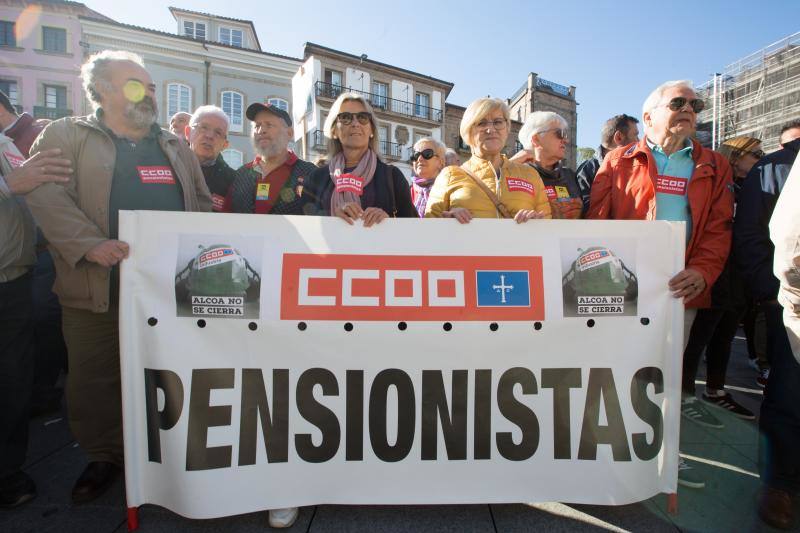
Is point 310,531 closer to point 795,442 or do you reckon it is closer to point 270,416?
point 270,416

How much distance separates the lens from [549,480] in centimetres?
188

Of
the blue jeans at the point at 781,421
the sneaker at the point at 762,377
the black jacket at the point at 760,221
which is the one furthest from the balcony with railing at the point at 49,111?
the sneaker at the point at 762,377

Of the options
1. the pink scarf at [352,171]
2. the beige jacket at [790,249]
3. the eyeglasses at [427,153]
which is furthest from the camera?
the eyeglasses at [427,153]

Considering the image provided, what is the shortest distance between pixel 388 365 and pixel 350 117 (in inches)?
60.0

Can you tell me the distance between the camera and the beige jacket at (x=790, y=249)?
1.61m

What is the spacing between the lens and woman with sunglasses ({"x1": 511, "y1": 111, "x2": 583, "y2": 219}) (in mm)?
2867

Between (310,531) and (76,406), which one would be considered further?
(76,406)

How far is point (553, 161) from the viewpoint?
3.04 meters

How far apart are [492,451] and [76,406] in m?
2.15

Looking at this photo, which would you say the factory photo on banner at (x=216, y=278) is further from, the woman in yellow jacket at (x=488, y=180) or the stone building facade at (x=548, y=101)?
the stone building facade at (x=548, y=101)

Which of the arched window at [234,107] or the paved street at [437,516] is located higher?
the arched window at [234,107]

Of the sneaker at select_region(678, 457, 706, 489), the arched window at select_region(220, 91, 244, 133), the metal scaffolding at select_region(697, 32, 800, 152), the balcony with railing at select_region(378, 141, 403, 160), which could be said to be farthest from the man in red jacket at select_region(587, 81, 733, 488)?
the metal scaffolding at select_region(697, 32, 800, 152)

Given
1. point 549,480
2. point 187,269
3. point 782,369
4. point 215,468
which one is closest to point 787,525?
point 782,369

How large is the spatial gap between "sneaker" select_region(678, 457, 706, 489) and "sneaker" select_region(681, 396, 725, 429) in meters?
0.80
